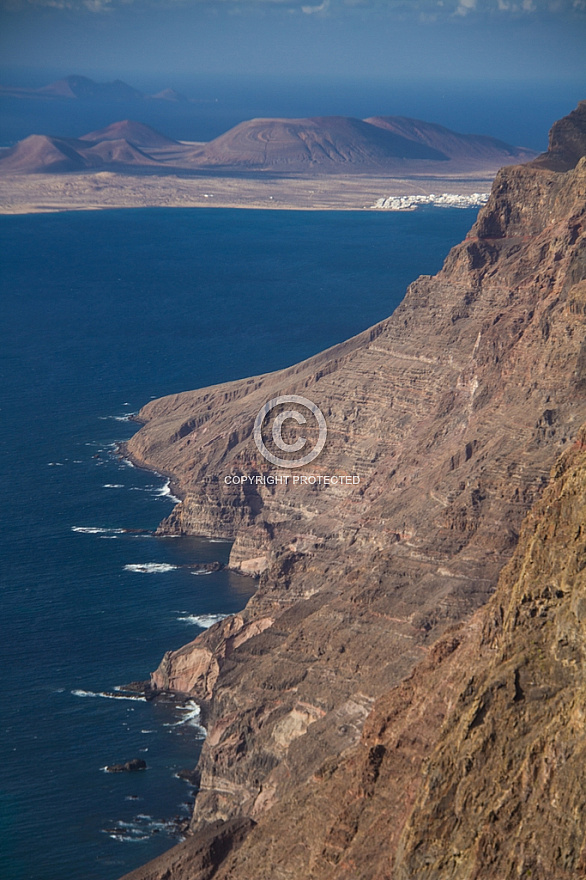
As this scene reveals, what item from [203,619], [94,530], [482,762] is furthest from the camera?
[94,530]

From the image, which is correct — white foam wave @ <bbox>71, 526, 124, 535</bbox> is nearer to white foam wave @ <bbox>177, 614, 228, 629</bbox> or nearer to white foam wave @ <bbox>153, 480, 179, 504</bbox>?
white foam wave @ <bbox>153, 480, 179, 504</bbox>

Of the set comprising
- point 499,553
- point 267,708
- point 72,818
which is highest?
point 499,553

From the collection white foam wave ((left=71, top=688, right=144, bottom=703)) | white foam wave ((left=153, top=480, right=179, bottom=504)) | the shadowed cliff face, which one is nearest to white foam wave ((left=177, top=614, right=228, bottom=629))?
the shadowed cliff face

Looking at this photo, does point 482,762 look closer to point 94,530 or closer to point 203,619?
point 203,619

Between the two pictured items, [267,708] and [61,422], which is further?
[61,422]

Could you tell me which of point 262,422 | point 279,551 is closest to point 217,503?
point 262,422

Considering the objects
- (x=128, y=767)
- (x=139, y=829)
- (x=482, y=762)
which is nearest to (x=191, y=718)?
(x=128, y=767)

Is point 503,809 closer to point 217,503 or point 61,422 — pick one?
point 217,503
